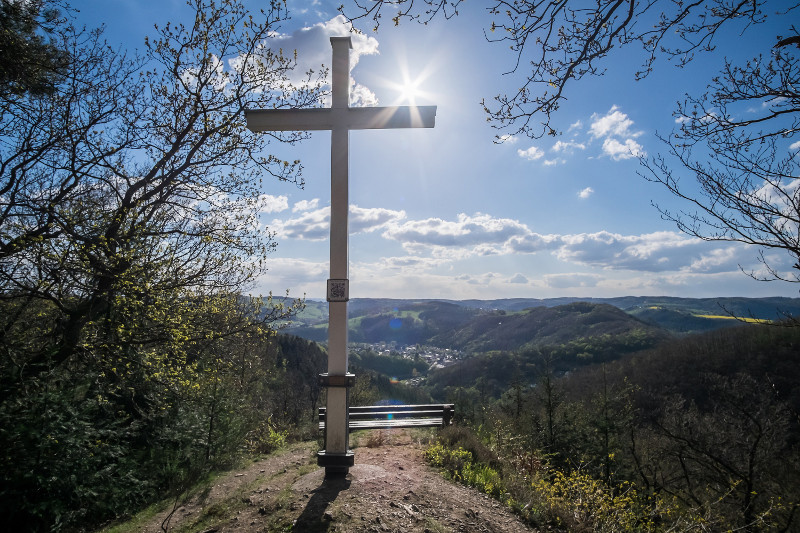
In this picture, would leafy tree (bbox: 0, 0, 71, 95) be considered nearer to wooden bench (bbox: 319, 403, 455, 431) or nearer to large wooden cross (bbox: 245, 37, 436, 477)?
large wooden cross (bbox: 245, 37, 436, 477)

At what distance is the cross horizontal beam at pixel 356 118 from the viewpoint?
5.50 meters

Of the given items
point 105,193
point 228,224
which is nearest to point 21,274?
point 105,193

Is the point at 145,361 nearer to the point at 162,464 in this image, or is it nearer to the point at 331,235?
the point at 162,464

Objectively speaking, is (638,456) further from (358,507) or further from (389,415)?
(358,507)

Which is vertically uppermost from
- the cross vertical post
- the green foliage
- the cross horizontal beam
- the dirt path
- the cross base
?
the cross horizontal beam

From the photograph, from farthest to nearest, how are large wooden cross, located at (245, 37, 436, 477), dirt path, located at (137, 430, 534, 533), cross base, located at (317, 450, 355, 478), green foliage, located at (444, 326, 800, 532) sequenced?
1. green foliage, located at (444, 326, 800, 532)
2. large wooden cross, located at (245, 37, 436, 477)
3. cross base, located at (317, 450, 355, 478)
4. dirt path, located at (137, 430, 534, 533)

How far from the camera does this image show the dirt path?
13.1 feet

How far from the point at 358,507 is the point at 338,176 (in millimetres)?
3717

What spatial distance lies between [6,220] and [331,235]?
435 centimetres

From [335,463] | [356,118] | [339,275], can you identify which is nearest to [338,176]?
[356,118]

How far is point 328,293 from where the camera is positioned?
5141 mm

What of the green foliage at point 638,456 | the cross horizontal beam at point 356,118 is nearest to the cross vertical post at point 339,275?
the cross horizontal beam at point 356,118

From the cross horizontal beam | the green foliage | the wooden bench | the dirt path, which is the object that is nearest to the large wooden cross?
the cross horizontal beam

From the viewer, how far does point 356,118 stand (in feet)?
18.1
